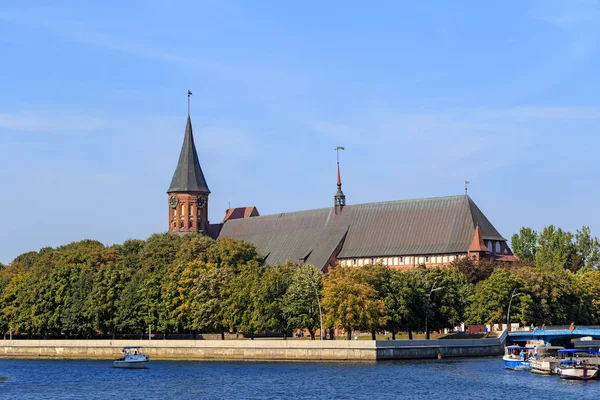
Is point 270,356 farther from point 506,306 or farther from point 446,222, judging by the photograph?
point 446,222

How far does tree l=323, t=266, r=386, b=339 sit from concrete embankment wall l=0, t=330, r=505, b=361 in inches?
187

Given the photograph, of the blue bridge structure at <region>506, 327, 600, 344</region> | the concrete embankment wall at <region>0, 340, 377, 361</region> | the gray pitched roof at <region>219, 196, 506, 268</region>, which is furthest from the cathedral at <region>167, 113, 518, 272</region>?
the concrete embankment wall at <region>0, 340, 377, 361</region>

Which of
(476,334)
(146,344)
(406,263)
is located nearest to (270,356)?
(146,344)

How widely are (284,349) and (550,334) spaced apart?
1210 inches

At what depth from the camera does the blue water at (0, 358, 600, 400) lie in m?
90.4

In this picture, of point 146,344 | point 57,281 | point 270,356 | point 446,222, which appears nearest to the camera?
point 270,356

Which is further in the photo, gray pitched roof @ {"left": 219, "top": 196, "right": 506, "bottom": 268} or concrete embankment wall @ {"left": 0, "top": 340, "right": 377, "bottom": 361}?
gray pitched roof @ {"left": 219, "top": 196, "right": 506, "bottom": 268}

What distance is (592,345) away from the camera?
14988 cm

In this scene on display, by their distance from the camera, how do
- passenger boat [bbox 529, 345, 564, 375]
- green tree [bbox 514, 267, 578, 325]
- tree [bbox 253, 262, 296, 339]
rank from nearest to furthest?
passenger boat [bbox 529, 345, 564, 375]
tree [bbox 253, 262, 296, 339]
green tree [bbox 514, 267, 578, 325]

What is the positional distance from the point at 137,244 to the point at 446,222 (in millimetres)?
50076

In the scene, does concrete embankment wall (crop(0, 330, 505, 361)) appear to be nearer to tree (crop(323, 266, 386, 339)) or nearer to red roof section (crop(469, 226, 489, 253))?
tree (crop(323, 266, 386, 339))

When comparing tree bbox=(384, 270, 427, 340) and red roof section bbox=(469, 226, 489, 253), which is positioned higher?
red roof section bbox=(469, 226, 489, 253)

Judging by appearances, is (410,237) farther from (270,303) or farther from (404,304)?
(404,304)

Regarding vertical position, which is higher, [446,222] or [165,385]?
[446,222]
